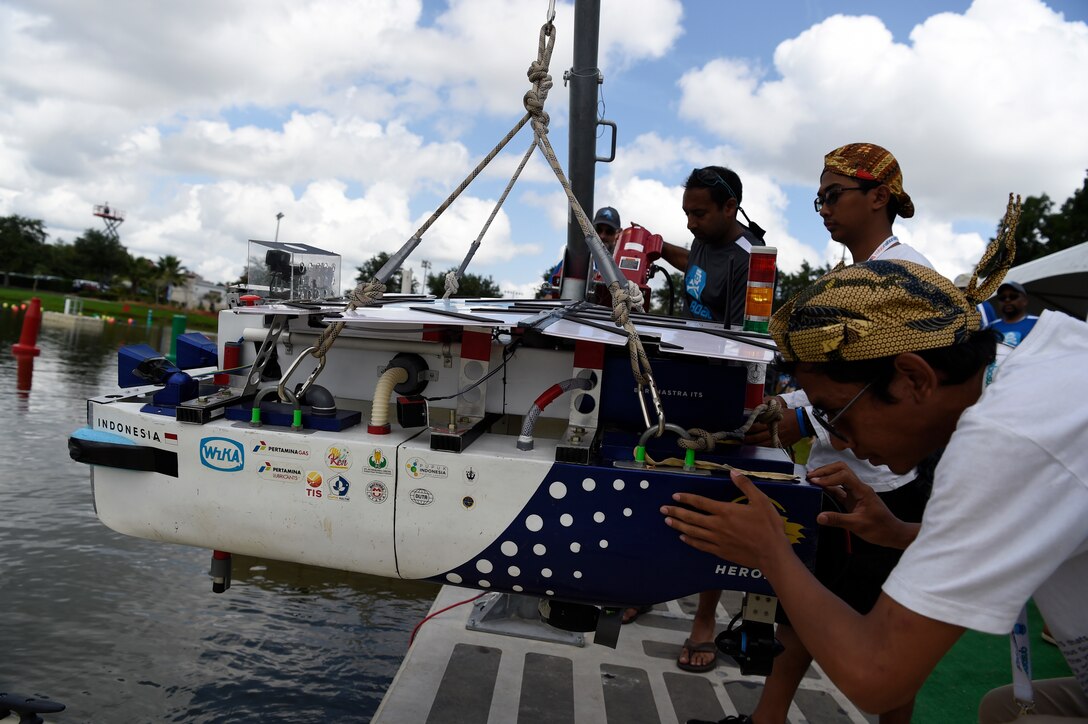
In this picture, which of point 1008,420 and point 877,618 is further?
point 877,618

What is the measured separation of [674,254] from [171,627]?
3.46 meters

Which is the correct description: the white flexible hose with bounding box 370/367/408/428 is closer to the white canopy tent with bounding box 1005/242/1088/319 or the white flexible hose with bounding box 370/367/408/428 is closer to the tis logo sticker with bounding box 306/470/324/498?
the tis logo sticker with bounding box 306/470/324/498

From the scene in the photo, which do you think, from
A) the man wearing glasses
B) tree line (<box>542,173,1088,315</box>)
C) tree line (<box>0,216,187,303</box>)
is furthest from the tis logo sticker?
tree line (<box>0,216,187,303</box>)

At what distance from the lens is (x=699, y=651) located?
337 cm

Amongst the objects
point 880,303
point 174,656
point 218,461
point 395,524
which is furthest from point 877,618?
point 174,656

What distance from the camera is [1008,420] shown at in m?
1.08

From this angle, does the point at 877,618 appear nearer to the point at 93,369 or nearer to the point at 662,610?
the point at 662,610

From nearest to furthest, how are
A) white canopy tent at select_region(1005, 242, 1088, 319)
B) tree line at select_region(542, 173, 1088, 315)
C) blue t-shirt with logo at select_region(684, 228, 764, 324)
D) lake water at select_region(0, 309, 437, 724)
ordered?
lake water at select_region(0, 309, 437, 724)
blue t-shirt with logo at select_region(684, 228, 764, 324)
white canopy tent at select_region(1005, 242, 1088, 319)
tree line at select_region(542, 173, 1088, 315)

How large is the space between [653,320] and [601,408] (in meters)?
0.53

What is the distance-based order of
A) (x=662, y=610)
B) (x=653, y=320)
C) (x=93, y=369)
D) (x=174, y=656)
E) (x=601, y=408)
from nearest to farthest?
(x=601, y=408)
(x=653, y=320)
(x=174, y=656)
(x=662, y=610)
(x=93, y=369)

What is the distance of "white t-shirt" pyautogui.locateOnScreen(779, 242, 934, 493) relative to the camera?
230 centimetres

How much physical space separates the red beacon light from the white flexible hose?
3.89 ft

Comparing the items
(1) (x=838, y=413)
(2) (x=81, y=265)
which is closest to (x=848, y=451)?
(1) (x=838, y=413)

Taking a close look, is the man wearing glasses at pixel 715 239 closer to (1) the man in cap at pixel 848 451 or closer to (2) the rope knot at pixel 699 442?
(1) the man in cap at pixel 848 451
